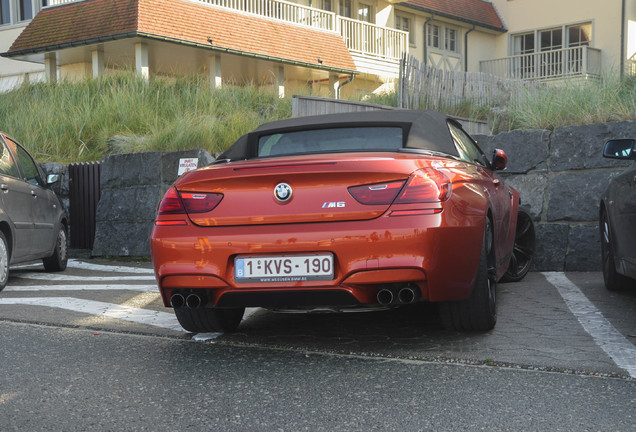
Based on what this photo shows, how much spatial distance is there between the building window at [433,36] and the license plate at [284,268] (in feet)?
101

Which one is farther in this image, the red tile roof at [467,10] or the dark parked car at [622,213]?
the red tile roof at [467,10]

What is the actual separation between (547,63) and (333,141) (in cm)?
2990

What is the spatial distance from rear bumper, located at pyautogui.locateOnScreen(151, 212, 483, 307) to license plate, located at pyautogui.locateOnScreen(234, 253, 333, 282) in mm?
30

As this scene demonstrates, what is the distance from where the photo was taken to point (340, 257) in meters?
4.72

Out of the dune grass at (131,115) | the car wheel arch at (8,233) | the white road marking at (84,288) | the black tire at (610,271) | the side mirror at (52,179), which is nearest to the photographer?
the black tire at (610,271)

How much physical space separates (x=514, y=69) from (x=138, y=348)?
106ft

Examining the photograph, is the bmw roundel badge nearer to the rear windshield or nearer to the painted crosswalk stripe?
the rear windshield

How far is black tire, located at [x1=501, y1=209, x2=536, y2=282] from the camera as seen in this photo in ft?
27.6

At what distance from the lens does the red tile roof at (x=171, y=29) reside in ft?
73.6

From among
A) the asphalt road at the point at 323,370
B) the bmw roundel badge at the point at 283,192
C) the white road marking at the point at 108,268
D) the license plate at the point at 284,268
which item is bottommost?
the white road marking at the point at 108,268

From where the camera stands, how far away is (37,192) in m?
10.0

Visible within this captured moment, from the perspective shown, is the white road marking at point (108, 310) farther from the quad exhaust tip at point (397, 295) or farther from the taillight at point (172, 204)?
the quad exhaust tip at point (397, 295)

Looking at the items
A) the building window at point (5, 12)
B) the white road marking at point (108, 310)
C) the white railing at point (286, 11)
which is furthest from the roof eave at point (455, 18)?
the white road marking at point (108, 310)

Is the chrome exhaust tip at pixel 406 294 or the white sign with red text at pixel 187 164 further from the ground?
the white sign with red text at pixel 187 164
